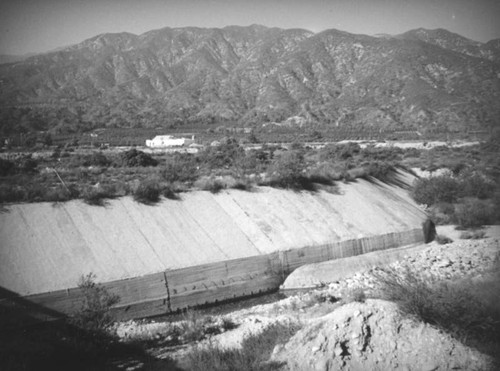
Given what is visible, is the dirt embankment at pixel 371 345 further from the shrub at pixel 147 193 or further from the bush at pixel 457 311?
the shrub at pixel 147 193

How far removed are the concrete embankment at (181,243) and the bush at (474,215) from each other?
389cm

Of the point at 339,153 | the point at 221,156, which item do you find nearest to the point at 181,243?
the point at 221,156

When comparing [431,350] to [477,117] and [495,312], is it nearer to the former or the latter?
[495,312]

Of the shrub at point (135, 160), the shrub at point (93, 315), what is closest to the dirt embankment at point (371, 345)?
the shrub at point (93, 315)

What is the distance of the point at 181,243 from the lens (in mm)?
16656

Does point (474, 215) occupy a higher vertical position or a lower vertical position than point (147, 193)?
lower

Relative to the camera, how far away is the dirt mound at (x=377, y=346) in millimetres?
7355

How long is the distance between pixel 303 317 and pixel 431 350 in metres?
5.65

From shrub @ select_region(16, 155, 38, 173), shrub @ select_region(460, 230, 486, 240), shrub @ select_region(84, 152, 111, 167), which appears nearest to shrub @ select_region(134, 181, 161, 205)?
shrub @ select_region(460, 230, 486, 240)

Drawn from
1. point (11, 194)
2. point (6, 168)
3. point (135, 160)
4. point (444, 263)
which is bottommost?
point (444, 263)

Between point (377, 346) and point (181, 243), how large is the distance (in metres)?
10.5

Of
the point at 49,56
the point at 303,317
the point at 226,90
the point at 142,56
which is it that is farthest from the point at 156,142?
the point at 49,56

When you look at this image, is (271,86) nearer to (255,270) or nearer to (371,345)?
(255,270)

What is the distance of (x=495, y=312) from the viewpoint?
8172 millimetres
